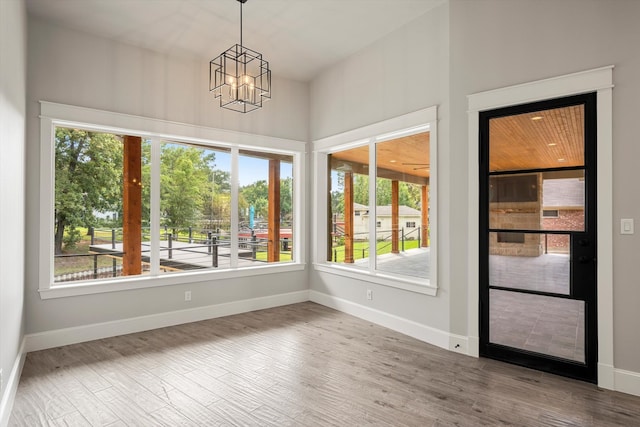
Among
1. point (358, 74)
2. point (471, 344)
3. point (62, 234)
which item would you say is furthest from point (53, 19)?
point (471, 344)

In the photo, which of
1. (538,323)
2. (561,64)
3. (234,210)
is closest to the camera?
(561,64)

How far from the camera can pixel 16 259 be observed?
9.43ft

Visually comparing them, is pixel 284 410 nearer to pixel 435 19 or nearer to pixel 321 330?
pixel 321 330

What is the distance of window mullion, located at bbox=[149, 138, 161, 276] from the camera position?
4320 millimetres

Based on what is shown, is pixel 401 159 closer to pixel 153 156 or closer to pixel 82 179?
pixel 153 156

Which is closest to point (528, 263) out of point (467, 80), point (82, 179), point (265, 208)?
point (467, 80)

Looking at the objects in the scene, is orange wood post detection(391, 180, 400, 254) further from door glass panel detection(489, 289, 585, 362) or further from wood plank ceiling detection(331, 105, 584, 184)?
door glass panel detection(489, 289, 585, 362)

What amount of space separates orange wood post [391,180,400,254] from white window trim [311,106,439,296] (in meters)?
0.28

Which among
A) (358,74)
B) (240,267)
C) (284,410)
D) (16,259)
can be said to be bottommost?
(284,410)

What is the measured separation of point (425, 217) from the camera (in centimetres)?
402

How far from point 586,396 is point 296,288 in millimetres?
3716

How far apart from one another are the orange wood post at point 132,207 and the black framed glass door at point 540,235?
3.91 m

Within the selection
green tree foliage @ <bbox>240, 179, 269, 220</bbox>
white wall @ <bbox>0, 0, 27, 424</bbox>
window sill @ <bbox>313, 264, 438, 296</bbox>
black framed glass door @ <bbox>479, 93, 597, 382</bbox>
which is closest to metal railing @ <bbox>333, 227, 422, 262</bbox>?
window sill @ <bbox>313, 264, 438, 296</bbox>

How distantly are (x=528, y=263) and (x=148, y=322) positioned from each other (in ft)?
13.7
